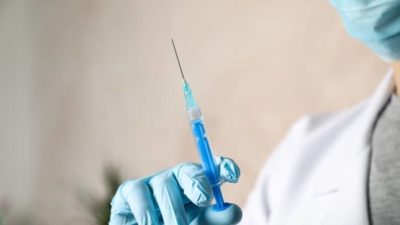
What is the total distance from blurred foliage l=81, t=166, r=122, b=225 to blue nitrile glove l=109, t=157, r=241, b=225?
2.05 ft

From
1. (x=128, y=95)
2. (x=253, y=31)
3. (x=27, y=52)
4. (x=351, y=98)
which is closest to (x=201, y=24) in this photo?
(x=253, y=31)

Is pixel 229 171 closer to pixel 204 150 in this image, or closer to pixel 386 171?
pixel 204 150

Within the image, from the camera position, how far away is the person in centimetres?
61

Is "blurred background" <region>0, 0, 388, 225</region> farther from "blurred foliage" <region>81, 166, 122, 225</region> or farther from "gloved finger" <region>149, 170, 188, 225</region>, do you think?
"gloved finger" <region>149, 170, 188, 225</region>

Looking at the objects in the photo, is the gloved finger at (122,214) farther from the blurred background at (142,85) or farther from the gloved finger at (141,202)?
the blurred background at (142,85)

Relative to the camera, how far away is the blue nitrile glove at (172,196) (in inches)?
23.2

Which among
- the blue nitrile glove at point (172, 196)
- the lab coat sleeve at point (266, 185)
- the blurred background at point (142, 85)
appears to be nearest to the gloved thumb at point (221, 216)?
the blue nitrile glove at point (172, 196)

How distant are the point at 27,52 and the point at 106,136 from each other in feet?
1.09

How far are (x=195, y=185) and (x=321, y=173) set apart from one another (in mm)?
440

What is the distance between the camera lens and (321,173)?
Answer: 958mm

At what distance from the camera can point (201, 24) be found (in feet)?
4.13

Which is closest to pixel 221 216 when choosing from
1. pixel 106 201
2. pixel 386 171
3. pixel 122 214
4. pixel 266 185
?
pixel 122 214

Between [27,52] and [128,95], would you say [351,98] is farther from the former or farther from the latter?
[27,52]

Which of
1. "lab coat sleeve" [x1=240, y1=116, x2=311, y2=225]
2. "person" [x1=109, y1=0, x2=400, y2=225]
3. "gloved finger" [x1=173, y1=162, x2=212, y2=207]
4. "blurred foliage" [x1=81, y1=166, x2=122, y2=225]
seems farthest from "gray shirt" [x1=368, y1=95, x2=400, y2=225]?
"blurred foliage" [x1=81, y1=166, x2=122, y2=225]
